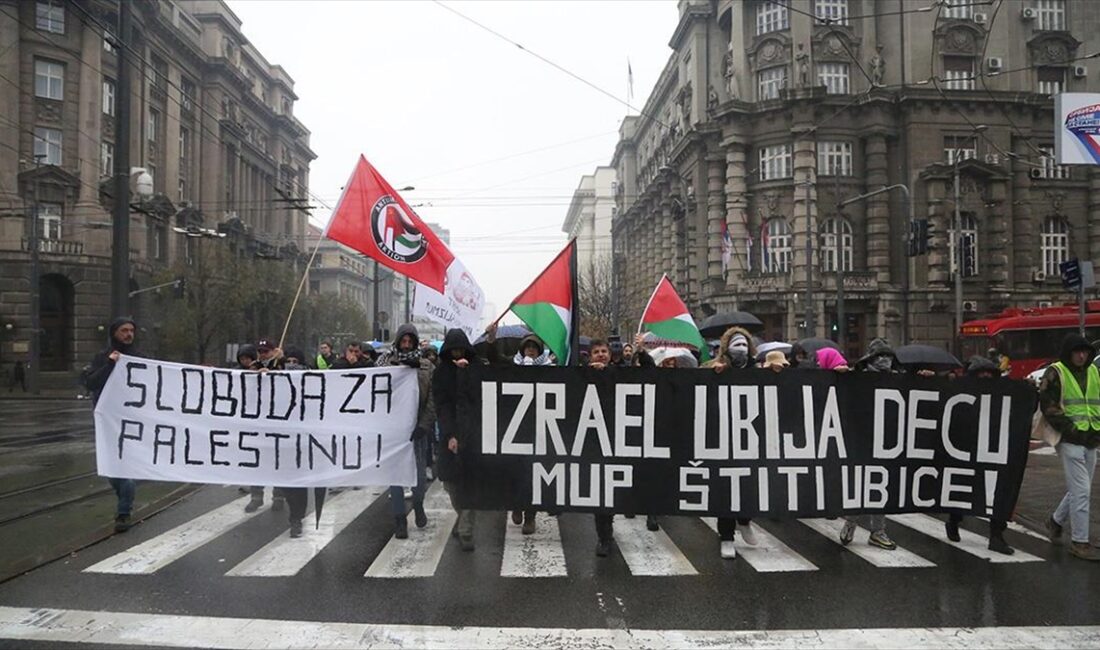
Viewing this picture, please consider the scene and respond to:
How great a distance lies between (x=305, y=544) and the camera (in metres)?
7.05

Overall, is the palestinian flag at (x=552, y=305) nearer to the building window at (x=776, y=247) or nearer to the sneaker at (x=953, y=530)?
the sneaker at (x=953, y=530)

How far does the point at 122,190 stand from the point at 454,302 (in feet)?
15.9

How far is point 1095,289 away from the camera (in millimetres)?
40438

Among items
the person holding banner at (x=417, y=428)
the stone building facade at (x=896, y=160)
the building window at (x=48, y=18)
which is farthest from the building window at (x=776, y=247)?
the building window at (x=48, y=18)

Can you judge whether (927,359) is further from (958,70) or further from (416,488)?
(958,70)

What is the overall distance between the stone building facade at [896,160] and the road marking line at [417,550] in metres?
34.0

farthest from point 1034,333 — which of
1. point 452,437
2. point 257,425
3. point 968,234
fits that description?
point 257,425

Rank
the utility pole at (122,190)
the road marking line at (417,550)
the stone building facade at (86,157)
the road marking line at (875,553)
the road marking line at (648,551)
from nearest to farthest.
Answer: the road marking line at (417,550)
the road marking line at (648,551)
the road marking line at (875,553)
the utility pole at (122,190)
the stone building facade at (86,157)

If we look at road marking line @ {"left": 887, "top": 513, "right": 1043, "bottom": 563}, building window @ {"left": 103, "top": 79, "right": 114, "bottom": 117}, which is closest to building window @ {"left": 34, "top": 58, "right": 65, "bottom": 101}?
building window @ {"left": 103, "top": 79, "right": 114, "bottom": 117}

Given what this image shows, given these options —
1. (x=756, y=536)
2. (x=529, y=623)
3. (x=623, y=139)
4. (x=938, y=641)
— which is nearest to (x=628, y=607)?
(x=529, y=623)

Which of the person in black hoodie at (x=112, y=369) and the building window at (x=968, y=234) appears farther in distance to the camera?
the building window at (x=968, y=234)

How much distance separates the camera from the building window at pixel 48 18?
127 feet

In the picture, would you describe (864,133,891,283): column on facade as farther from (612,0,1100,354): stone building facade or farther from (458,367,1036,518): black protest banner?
(458,367,1036,518): black protest banner

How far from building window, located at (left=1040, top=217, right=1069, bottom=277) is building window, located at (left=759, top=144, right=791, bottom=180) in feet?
47.1
